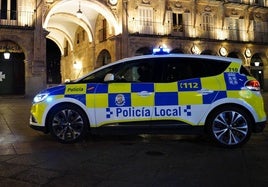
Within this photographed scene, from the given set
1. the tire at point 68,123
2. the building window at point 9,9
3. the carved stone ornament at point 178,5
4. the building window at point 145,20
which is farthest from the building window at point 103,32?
the tire at point 68,123

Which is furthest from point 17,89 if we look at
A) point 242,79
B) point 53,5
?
point 242,79

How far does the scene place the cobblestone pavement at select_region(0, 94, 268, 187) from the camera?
3.79 metres

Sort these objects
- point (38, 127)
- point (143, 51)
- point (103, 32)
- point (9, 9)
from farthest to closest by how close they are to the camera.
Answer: point (103, 32), point (143, 51), point (9, 9), point (38, 127)

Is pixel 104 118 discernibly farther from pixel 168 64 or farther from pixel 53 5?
pixel 53 5

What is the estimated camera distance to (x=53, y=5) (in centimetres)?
2384

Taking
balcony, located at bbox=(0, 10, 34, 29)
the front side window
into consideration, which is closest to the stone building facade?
balcony, located at bbox=(0, 10, 34, 29)

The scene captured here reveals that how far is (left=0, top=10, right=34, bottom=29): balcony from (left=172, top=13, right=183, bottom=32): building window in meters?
11.4

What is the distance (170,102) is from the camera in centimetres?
562

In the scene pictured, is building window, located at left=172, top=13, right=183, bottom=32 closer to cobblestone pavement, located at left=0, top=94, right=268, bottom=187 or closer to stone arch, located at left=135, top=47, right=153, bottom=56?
stone arch, located at left=135, top=47, right=153, bottom=56

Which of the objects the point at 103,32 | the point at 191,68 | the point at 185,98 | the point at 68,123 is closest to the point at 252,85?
the point at 191,68

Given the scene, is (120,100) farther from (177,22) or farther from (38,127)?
(177,22)

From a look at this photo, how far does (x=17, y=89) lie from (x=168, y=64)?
66.7ft

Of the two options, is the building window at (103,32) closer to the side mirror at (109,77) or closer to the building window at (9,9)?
the building window at (9,9)

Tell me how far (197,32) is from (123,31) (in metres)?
6.89
